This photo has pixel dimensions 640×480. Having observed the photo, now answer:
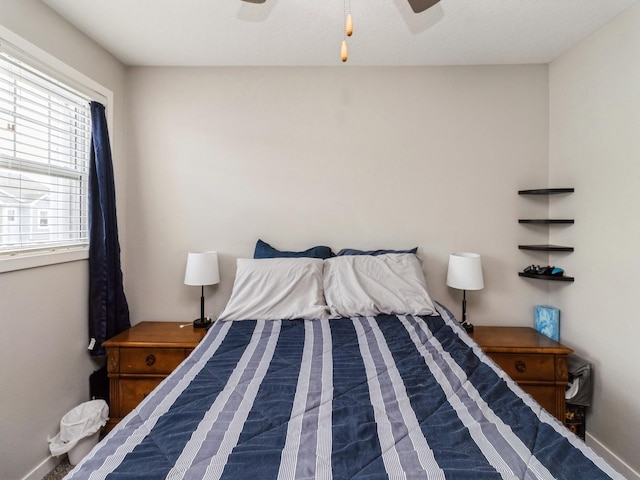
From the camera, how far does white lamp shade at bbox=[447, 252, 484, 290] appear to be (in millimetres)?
2227

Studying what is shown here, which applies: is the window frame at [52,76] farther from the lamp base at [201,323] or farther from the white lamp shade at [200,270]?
the lamp base at [201,323]

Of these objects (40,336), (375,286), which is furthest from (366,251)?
(40,336)

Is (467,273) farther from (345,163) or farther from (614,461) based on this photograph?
(614,461)

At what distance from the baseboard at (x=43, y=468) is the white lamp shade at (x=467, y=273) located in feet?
8.82

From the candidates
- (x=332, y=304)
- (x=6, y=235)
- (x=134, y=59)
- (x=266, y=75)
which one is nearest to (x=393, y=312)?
(x=332, y=304)

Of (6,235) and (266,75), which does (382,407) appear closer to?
(6,235)

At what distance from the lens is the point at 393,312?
2.08 metres

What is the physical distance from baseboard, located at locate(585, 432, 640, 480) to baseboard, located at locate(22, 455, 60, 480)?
10.1 ft

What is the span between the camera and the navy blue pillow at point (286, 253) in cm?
240

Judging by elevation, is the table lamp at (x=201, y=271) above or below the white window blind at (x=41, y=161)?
below

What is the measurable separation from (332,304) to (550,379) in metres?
1.45

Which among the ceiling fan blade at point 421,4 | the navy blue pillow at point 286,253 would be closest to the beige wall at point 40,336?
the navy blue pillow at point 286,253

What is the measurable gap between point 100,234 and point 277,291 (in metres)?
1.25

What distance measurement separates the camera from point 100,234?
2.14 metres
